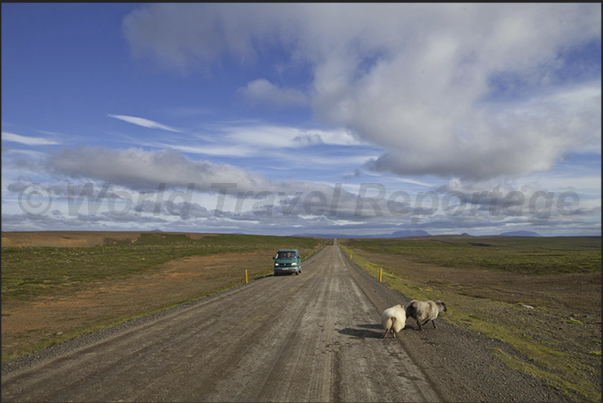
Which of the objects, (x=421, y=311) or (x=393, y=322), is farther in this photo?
(x=421, y=311)

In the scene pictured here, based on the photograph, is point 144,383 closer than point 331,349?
Yes

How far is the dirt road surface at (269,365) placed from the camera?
7.90m

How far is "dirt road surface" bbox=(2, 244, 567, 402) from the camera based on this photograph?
311 inches

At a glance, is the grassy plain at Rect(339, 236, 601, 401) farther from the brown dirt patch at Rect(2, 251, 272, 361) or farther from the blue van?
the brown dirt patch at Rect(2, 251, 272, 361)

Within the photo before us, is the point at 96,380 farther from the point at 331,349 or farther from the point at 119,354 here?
the point at 331,349

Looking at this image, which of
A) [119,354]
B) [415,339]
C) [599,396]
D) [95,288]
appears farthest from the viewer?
[95,288]

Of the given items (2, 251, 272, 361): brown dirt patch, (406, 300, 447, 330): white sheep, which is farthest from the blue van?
(406, 300, 447, 330): white sheep

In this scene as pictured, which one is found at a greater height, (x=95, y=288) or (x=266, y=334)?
(x=266, y=334)

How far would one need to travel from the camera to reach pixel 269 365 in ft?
30.7

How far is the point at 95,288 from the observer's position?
2959 centimetres

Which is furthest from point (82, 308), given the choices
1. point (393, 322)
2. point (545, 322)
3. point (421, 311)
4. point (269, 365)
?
point (545, 322)

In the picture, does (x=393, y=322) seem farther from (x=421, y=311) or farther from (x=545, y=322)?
(x=545, y=322)

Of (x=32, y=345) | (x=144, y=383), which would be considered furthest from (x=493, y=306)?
(x=32, y=345)

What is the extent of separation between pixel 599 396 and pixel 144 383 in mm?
11462
